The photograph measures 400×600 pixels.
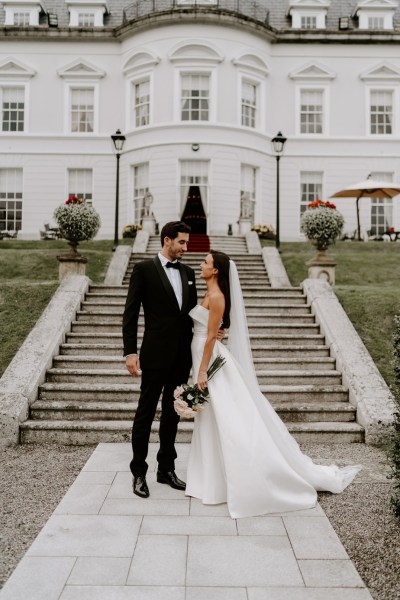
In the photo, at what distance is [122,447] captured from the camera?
6480mm

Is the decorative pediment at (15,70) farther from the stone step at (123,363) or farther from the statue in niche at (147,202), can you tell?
the stone step at (123,363)

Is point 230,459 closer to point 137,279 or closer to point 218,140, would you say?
point 137,279

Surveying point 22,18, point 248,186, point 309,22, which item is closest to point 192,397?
point 248,186

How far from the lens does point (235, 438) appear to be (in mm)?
4730

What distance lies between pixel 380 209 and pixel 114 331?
19757 mm

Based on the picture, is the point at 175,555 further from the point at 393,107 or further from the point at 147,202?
the point at 393,107

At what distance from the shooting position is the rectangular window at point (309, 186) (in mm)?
25750

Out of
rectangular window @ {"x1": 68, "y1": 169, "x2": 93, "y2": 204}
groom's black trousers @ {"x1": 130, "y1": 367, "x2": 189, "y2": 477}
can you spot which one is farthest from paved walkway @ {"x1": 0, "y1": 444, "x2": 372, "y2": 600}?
rectangular window @ {"x1": 68, "y1": 169, "x2": 93, "y2": 204}

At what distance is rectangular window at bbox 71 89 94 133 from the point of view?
25480mm

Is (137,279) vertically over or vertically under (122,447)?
over

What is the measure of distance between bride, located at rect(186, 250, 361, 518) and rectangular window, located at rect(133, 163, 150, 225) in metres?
19.7

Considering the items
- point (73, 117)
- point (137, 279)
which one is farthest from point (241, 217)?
point (137, 279)

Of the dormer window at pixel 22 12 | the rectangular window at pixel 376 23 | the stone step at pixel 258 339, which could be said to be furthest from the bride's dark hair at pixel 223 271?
the dormer window at pixel 22 12

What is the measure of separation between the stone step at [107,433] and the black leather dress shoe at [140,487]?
175 cm
